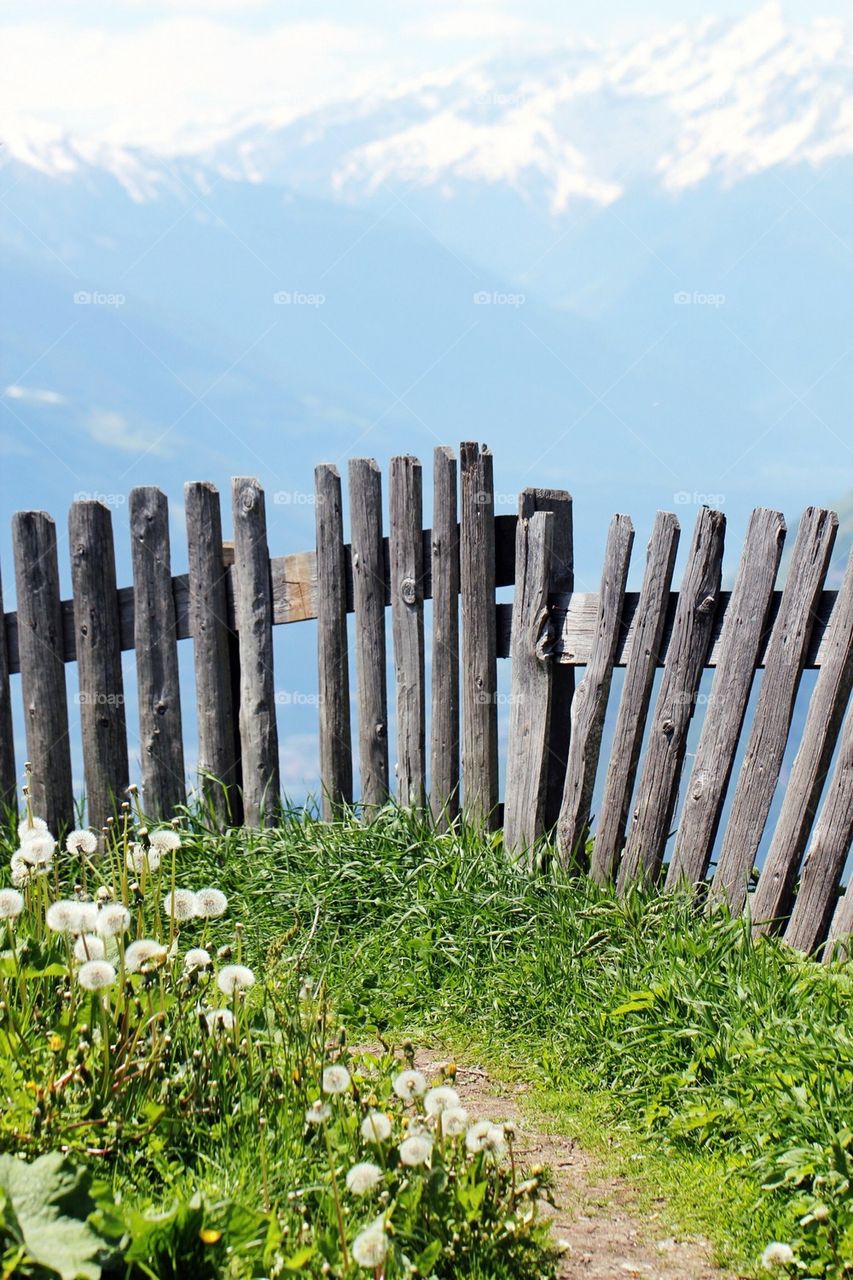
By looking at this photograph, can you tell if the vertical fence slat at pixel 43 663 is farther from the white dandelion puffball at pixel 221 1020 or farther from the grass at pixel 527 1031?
the white dandelion puffball at pixel 221 1020

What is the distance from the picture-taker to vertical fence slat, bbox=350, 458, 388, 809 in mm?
5828

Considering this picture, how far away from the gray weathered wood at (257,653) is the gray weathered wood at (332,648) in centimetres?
28

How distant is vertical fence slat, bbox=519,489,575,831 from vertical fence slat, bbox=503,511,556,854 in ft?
0.14

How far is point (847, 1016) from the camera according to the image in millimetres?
3889

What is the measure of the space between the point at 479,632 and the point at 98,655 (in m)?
2.14

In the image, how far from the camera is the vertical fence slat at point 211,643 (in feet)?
20.1

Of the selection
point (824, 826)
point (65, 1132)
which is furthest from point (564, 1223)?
point (824, 826)

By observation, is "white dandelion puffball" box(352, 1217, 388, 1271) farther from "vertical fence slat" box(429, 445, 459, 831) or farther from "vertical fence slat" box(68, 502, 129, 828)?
"vertical fence slat" box(68, 502, 129, 828)

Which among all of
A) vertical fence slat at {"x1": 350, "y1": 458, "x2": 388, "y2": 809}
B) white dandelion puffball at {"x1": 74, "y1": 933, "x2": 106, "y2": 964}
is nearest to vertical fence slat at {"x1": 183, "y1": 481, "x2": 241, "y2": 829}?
vertical fence slat at {"x1": 350, "y1": 458, "x2": 388, "y2": 809}

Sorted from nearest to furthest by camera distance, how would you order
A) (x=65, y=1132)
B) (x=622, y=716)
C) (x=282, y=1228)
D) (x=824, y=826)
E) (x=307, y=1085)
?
1. (x=282, y=1228)
2. (x=65, y=1132)
3. (x=307, y=1085)
4. (x=824, y=826)
5. (x=622, y=716)

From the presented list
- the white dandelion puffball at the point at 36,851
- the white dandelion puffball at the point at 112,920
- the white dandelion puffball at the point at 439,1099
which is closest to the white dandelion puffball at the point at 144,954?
the white dandelion puffball at the point at 112,920

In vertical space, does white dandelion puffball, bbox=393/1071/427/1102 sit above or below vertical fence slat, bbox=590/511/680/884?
below

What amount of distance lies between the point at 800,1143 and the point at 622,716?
2.13 metres

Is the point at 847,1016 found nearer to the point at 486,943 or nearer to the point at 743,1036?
the point at 743,1036
